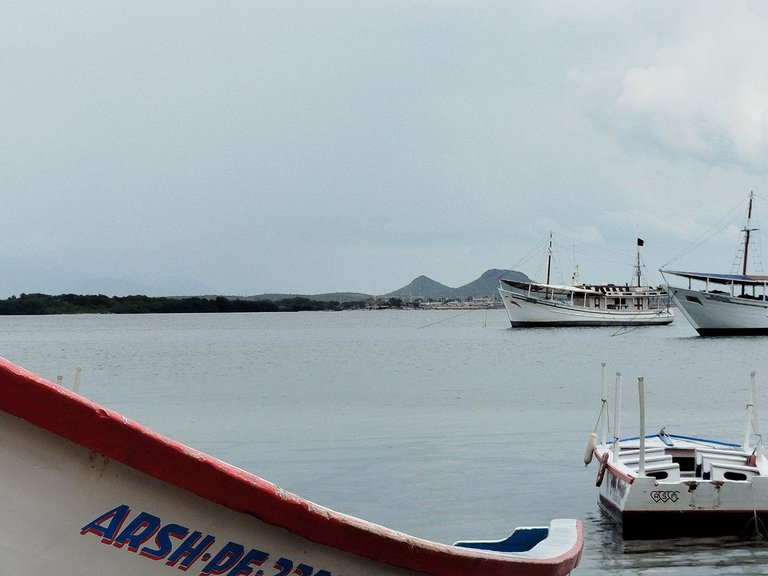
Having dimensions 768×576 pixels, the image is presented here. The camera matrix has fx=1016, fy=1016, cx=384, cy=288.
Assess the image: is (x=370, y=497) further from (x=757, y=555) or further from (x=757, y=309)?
(x=757, y=309)

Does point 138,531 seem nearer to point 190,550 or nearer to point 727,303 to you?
point 190,550

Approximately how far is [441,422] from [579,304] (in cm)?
9404

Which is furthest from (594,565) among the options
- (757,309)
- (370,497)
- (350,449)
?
(757,309)

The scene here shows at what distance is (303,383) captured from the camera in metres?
51.7

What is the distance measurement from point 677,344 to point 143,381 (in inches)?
2290

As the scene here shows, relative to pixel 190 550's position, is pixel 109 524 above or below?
above

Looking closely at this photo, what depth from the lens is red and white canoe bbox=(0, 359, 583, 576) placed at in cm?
421

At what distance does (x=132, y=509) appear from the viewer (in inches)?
176

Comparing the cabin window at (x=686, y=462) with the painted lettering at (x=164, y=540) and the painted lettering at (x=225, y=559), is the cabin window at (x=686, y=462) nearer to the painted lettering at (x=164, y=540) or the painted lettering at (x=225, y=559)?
the painted lettering at (x=225, y=559)

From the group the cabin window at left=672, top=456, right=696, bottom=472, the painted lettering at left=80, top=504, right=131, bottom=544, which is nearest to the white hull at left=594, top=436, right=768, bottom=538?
the cabin window at left=672, top=456, right=696, bottom=472

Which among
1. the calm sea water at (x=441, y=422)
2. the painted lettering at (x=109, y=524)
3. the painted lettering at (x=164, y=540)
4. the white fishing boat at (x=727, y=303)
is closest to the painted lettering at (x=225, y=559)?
the painted lettering at (x=164, y=540)

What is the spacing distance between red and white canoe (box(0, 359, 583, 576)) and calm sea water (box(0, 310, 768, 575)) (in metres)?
10.0

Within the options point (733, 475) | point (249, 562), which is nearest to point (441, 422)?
point (733, 475)

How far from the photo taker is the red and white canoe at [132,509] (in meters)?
4.21
